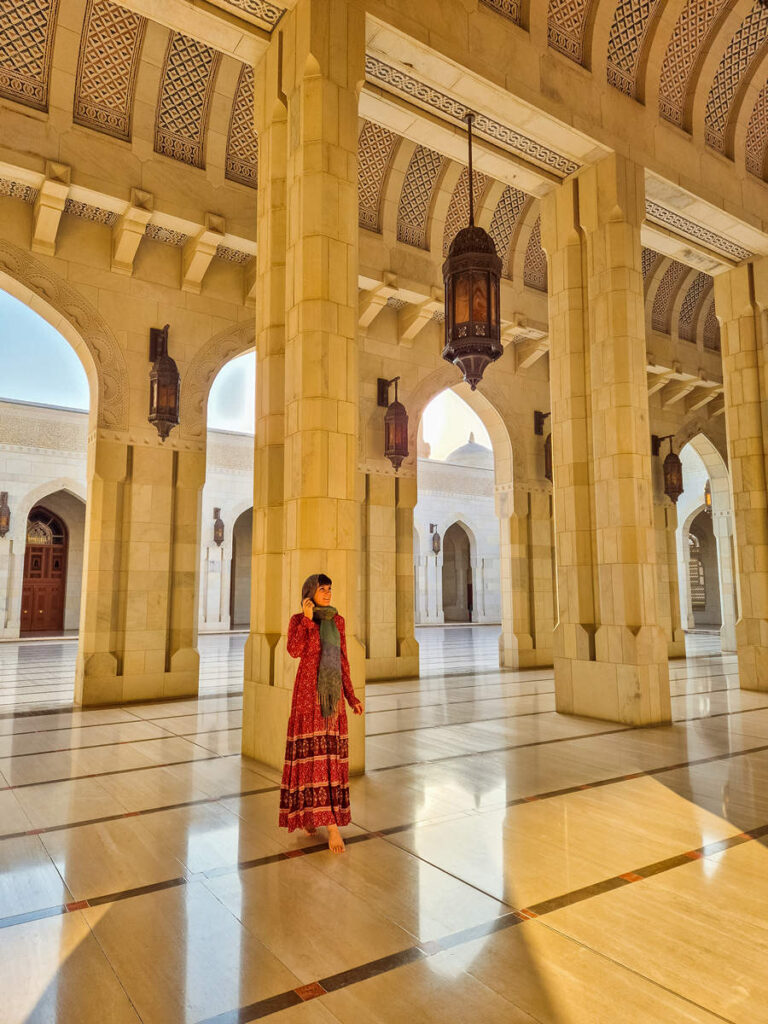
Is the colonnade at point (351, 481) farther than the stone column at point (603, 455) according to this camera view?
No

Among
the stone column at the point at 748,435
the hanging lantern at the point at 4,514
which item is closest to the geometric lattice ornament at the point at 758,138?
the stone column at the point at 748,435

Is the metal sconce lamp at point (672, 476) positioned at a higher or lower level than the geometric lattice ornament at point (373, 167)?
lower

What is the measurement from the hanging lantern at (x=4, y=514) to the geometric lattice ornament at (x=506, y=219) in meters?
11.2

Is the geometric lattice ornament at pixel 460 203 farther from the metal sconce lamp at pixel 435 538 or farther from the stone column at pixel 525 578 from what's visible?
the metal sconce lamp at pixel 435 538

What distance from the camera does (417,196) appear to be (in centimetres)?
862

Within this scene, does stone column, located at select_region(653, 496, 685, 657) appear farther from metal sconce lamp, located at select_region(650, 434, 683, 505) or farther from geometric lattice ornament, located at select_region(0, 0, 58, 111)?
geometric lattice ornament, located at select_region(0, 0, 58, 111)

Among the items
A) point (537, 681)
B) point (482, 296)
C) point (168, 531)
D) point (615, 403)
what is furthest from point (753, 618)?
point (168, 531)

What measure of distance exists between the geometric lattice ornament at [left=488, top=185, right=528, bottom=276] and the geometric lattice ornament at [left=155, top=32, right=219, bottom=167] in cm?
390

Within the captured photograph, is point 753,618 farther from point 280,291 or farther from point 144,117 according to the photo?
point 144,117

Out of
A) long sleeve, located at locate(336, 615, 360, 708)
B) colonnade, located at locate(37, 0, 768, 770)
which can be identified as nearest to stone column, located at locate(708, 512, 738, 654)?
colonnade, located at locate(37, 0, 768, 770)

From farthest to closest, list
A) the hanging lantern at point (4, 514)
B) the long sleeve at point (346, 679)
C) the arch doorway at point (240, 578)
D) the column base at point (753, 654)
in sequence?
the arch doorway at point (240, 578), the hanging lantern at point (4, 514), the column base at point (753, 654), the long sleeve at point (346, 679)

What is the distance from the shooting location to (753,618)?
8.06m

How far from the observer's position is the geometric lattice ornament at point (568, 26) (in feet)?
19.6

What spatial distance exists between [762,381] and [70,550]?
15.4 metres
